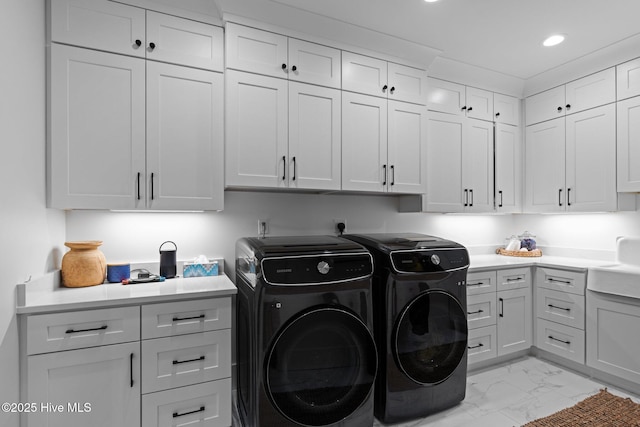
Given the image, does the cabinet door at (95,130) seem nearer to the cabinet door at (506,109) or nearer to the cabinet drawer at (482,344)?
the cabinet drawer at (482,344)

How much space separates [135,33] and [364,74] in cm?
152

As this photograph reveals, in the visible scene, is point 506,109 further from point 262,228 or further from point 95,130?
point 95,130

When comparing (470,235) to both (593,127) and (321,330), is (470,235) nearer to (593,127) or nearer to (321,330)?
(593,127)

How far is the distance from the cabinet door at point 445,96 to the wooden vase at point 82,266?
2.74 m

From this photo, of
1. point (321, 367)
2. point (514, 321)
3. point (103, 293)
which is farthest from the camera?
point (514, 321)

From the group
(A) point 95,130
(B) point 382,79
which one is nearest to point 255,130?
(A) point 95,130

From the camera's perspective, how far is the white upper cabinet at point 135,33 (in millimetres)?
1820

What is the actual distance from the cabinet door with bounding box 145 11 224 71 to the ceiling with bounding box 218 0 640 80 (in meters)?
0.27

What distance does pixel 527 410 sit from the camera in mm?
2256

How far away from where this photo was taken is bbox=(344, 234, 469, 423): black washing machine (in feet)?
6.77

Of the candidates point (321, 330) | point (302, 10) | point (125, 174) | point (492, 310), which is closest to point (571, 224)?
point (492, 310)

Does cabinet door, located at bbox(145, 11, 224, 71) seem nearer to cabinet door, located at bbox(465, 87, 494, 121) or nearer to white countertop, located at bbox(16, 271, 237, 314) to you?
white countertop, located at bbox(16, 271, 237, 314)

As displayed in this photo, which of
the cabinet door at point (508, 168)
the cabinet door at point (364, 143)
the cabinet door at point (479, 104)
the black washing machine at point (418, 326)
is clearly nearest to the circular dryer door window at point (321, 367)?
the black washing machine at point (418, 326)

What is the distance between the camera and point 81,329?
160cm
